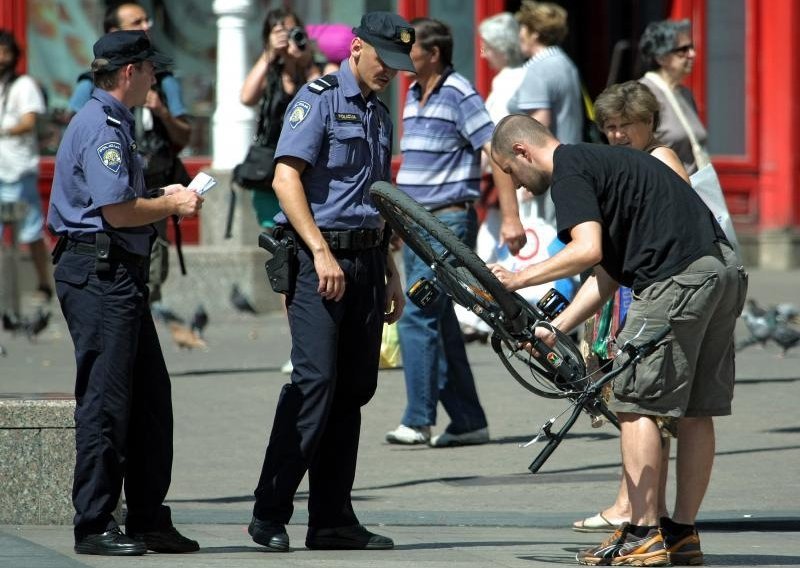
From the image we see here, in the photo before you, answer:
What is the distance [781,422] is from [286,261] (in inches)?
150

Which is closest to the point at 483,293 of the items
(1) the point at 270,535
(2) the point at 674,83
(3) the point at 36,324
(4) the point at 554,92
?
(1) the point at 270,535

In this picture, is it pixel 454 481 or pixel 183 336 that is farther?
pixel 183 336

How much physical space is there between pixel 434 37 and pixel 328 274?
2932 mm

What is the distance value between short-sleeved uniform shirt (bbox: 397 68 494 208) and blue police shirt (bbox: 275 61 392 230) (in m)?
2.33

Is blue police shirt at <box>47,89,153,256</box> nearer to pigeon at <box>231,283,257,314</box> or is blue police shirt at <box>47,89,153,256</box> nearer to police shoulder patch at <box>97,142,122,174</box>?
police shoulder patch at <box>97,142,122,174</box>

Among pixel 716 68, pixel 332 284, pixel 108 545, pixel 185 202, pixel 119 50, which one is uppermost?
pixel 119 50

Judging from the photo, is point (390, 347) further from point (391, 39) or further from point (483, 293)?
point (483, 293)

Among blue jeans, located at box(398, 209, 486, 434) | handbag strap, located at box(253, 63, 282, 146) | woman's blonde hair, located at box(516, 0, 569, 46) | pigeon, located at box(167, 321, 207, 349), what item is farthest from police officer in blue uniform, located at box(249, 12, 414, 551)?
pigeon, located at box(167, 321, 207, 349)

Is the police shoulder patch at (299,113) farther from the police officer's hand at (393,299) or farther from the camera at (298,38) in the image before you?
the camera at (298,38)

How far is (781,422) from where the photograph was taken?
30.6ft

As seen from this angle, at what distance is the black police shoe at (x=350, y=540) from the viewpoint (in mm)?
6496

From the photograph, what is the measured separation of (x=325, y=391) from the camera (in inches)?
251

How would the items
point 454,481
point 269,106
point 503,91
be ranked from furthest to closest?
point 503,91
point 269,106
point 454,481

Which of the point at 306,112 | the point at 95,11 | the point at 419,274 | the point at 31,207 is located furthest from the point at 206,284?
the point at 306,112
